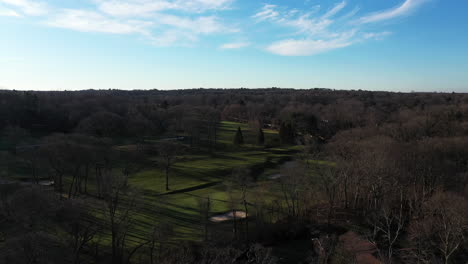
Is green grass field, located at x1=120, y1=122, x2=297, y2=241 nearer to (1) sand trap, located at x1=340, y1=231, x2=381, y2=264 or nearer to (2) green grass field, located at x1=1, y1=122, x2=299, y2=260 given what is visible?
(2) green grass field, located at x1=1, y1=122, x2=299, y2=260

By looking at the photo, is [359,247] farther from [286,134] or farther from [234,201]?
[286,134]

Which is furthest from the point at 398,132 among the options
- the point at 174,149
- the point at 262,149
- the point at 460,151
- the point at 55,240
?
the point at 55,240

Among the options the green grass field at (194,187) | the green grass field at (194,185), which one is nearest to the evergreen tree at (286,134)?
the green grass field at (194,187)

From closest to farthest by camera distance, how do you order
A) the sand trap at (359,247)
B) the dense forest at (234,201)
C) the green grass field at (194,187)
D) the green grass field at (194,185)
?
the dense forest at (234,201)
the sand trap at (359,247)
the green grass field at (194,187)
the green grass field at (194,185)

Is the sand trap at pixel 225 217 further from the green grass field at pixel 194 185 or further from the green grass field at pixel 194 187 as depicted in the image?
the green grass field at pixel 194 185

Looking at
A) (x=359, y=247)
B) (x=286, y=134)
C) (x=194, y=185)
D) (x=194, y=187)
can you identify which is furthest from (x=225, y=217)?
(x=286, y=134)

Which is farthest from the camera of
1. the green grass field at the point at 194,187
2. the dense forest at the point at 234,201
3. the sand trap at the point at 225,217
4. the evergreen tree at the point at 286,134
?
the evergreen tree at the point at 286,134

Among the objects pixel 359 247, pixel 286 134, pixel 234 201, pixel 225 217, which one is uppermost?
pixel 286 134

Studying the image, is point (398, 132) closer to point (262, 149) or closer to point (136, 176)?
point (262, 149)

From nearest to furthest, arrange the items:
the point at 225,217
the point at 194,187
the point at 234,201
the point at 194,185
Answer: the point at 234,201, the point at 225,217, the point at 194,187, the point at 194,185

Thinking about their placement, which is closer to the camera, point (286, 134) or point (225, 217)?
point (225, 217)
